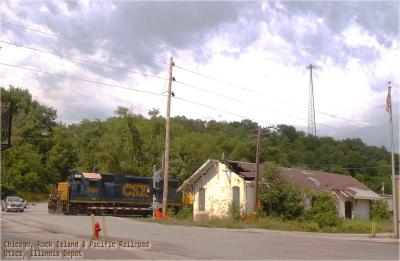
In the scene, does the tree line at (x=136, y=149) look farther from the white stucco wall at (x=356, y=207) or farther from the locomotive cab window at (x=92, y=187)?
the locomotive cab window at (x=92, y=187)

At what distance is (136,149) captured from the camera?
81812 mm

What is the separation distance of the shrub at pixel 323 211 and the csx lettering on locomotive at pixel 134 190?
56.2 feet

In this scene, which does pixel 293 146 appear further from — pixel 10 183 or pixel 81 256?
pixel 81 256

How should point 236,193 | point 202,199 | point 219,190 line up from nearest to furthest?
point 236,193, point 219,190, point 202,199

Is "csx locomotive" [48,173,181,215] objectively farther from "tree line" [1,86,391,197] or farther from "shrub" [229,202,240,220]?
"tree line" [1,86,391,197]

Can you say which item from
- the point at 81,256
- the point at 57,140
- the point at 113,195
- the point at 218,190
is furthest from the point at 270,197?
the point at 57,140

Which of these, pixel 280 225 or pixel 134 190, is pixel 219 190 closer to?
pixel 134 190

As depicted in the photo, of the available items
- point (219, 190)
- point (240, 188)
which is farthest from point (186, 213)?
point (240, 188)

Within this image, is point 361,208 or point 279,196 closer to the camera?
point 279,196

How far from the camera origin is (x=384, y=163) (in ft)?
301

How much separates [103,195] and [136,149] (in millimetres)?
33379

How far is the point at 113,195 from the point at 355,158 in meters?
→ 57.5

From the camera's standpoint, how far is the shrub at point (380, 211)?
51.8m

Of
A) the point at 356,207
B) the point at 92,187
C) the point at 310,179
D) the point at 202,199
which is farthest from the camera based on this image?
the point at 310,179
